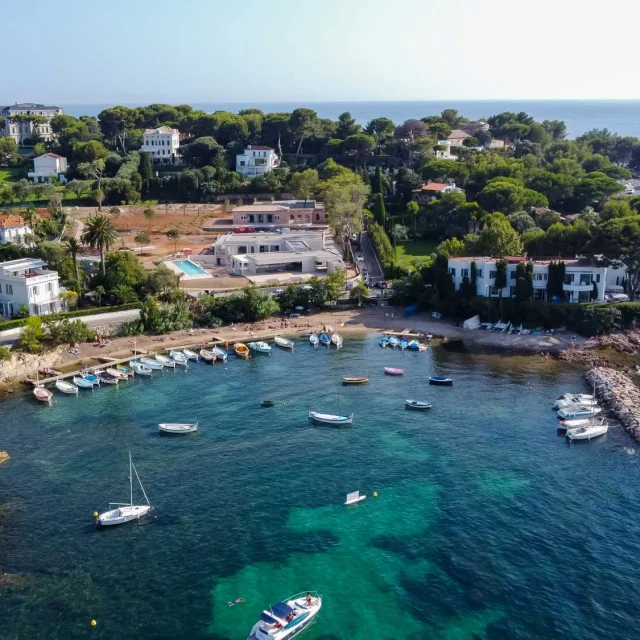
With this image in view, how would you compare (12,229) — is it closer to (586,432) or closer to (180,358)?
(180,358)

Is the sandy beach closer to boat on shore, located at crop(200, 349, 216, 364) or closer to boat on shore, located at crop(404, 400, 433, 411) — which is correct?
boat on shore, located at crop(200, 349, 216, 364)

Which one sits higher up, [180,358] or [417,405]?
[180,358]

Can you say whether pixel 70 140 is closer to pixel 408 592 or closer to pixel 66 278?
pixel 66 278

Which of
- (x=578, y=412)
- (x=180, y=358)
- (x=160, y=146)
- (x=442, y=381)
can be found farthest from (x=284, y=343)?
(x=160, y=146)

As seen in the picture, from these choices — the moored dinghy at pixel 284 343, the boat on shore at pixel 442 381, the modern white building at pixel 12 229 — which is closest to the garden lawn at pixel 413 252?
the moored dinghy at pixel 284 343

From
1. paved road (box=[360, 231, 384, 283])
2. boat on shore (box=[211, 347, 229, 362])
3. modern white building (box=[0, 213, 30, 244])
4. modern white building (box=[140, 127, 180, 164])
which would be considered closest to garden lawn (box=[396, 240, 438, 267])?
paved road (box=[360, 231, 384, 283])

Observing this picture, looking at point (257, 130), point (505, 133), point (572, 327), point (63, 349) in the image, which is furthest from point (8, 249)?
point (505, 133)

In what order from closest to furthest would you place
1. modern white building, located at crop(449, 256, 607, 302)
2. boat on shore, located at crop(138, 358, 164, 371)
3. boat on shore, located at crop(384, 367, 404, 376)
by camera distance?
boat on shore, located at crop(384, 367, 404, 376) < boat on shore, located at crop(138, 358, 164, 371) < modern white building, located at crop(449, 256, 607, 302)
